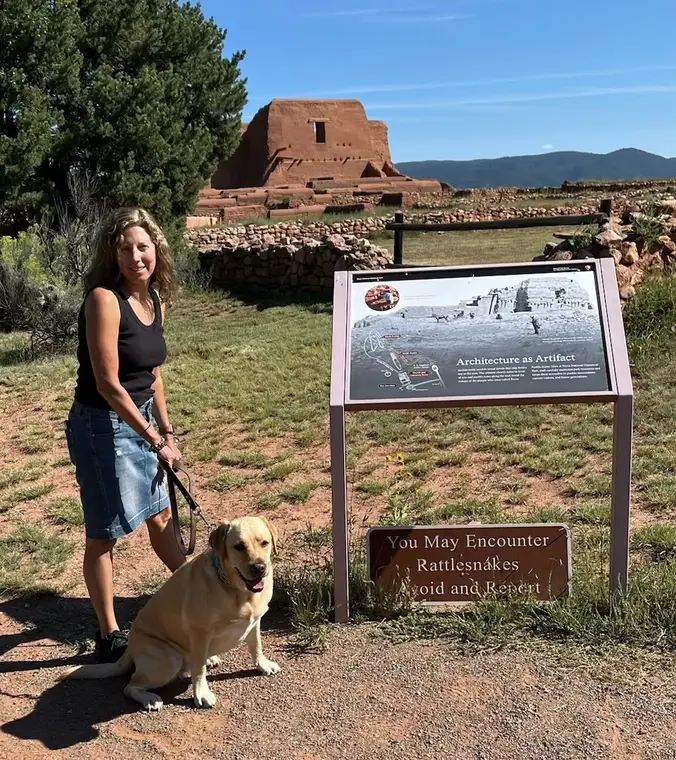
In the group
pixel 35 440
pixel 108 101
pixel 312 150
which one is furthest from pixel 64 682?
pixel 312 150

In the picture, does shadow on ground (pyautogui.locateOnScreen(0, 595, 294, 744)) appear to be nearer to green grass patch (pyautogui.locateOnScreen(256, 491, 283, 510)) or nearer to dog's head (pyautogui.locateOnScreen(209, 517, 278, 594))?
dog's head (pyautogui.locateOnScreen(209, 517, 278, 594))

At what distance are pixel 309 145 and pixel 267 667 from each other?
4230 cm

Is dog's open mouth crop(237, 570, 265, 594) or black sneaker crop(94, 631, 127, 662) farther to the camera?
black sneaker crop(94, 631, 127, 662)

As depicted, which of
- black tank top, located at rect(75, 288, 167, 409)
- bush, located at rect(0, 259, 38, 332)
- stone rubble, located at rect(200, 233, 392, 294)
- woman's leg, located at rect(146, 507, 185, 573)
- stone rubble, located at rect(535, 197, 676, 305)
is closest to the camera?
black tank top, located at rect(75, 288, 167, 409)

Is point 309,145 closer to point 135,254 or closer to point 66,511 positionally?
point 66,511

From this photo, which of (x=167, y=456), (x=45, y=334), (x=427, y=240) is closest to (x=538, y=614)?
(x=167, y=456)

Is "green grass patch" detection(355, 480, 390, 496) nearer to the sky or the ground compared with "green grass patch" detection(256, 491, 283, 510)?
nearer to the sky

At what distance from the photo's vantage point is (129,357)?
3066mm

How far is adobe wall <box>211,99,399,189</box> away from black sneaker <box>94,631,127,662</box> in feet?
127

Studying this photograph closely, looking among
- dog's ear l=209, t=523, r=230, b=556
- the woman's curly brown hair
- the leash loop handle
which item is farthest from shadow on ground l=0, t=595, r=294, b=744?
the woman's curly brown hair

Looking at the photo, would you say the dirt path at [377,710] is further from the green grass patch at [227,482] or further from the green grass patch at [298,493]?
the green grass patch at [227,482]

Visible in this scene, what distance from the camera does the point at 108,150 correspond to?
1384 centimetres

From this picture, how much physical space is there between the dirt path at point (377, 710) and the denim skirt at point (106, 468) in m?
0.64

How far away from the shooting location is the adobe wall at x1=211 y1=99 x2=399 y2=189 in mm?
41938
